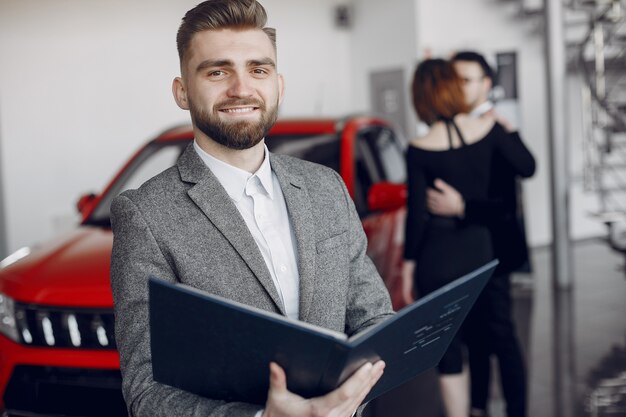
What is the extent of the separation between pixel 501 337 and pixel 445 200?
1.91 feet

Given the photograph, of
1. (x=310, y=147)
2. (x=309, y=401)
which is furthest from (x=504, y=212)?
(x=309, y=401)

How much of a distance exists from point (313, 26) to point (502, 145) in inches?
221

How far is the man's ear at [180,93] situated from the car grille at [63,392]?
1.30 meters

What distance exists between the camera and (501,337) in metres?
2.73

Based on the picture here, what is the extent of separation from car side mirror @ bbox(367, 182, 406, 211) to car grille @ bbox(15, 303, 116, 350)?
1.21m

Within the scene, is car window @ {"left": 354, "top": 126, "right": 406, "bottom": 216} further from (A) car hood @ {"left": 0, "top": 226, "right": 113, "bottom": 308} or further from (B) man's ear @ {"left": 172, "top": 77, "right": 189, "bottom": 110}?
(B) man's ear @ {"left": 172, "top": 77, "right": 189, "bottom": 110}

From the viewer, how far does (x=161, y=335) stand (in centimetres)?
106

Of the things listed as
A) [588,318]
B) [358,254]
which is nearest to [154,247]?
[358,254]

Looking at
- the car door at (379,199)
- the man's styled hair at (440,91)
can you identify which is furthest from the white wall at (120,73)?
the man's styled hair at (440,91)

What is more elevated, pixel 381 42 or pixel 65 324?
pixel 381 42

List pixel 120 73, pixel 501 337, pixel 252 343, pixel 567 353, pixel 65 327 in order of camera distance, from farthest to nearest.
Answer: pixel 120 73 → pixel 567 353 → pixel 501 337 → pixel 65 327 → pixel 252 343

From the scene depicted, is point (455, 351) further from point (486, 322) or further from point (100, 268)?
point (100, 268)

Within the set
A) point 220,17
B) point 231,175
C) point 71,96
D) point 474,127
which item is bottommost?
point 474,127

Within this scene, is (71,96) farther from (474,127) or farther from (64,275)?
(474,127)
